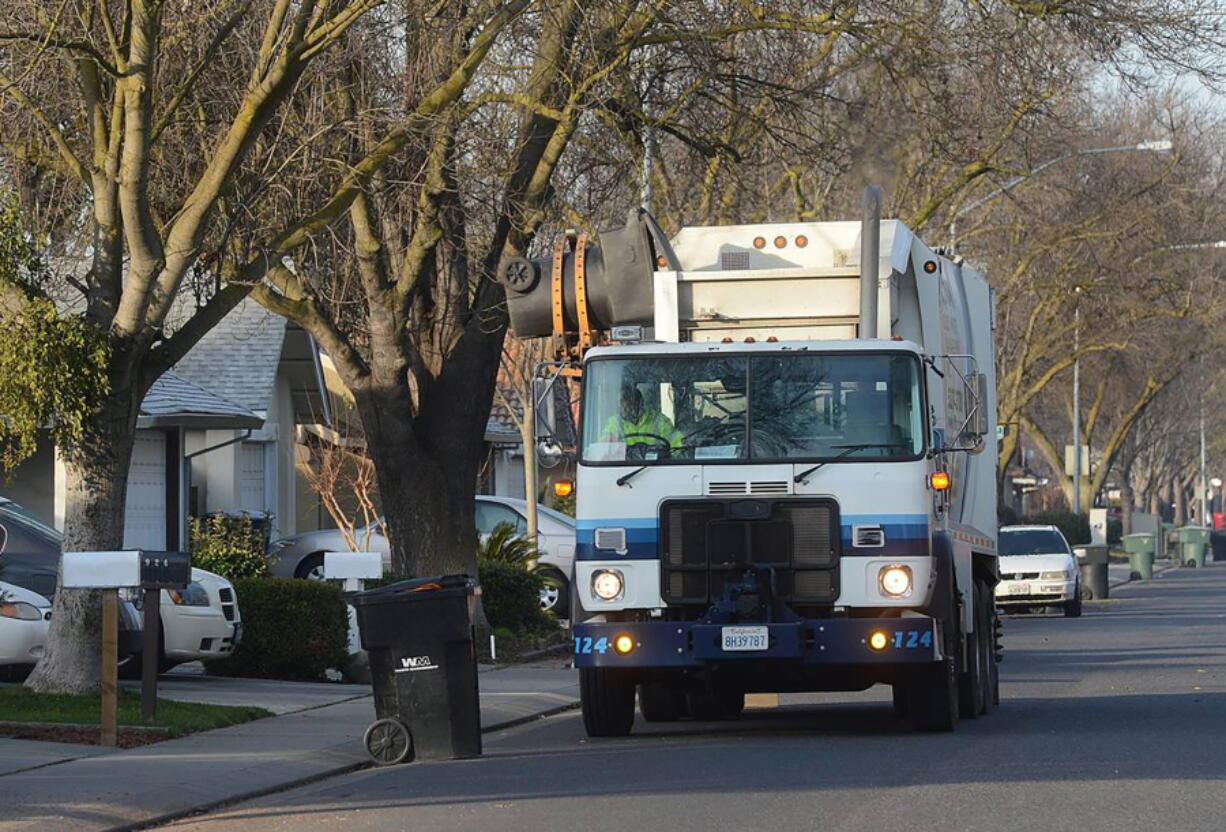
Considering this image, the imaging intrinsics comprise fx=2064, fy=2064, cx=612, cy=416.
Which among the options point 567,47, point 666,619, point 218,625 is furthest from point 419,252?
point 666,619

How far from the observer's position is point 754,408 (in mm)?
13625

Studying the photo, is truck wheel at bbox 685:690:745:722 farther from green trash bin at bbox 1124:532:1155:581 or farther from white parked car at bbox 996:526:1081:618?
green trash bin at bbox 1124:532:1155:581

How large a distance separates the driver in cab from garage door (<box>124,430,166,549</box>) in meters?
12.7

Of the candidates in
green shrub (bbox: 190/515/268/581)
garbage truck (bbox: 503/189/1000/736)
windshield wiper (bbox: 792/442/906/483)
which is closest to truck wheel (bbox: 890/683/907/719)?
garbage truck (bbox: 503/189/1000/736)

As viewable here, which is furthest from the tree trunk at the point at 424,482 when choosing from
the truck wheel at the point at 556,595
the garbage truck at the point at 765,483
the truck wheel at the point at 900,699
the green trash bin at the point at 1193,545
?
the green trash bin at the point at 1193,545

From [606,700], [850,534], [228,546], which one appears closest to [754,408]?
[850,534]

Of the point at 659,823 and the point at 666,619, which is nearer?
the point at 659,823

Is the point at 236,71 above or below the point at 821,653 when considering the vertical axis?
above

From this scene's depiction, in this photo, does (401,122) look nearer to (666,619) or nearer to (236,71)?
(236,71)

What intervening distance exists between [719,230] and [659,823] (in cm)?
589

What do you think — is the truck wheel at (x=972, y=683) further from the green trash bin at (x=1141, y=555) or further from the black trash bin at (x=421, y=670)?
the green trash bin at (x=1141, y=555)

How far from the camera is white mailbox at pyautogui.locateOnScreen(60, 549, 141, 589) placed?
13.4 m

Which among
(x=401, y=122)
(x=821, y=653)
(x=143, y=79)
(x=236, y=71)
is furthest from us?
(x=236, y=71)

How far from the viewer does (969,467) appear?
54.7 ft
